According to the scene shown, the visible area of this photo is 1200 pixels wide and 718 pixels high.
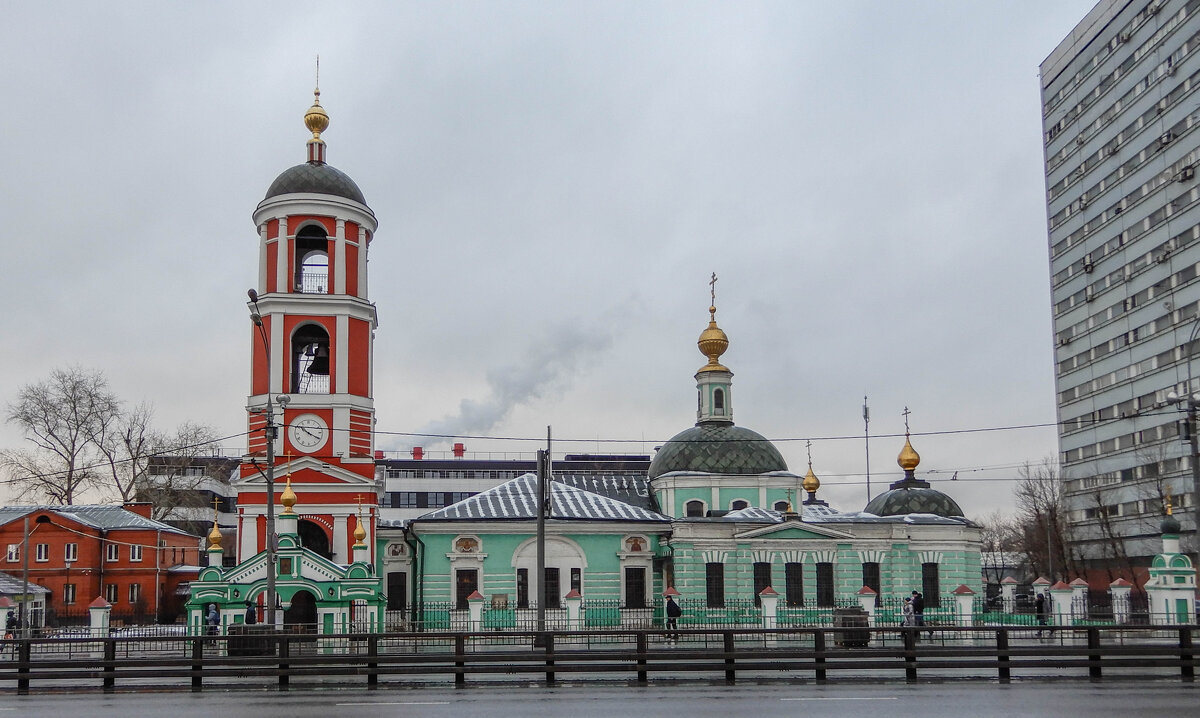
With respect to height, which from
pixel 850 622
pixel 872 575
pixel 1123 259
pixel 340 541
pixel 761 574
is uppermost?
pixel 1123 259

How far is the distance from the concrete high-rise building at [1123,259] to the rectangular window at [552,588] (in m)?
31.7

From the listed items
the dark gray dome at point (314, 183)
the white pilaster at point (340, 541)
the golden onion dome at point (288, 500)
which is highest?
the dark gray dome at point (314, 183)

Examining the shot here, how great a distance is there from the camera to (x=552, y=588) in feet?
133

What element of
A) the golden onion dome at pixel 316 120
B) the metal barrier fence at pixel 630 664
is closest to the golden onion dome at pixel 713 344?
the golden onion dome at pixel 316 120

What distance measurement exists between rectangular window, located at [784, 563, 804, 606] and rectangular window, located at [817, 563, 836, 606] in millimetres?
670

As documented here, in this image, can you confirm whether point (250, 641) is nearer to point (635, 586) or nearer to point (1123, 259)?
point (635, 586)

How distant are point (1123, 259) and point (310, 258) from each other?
167 feet

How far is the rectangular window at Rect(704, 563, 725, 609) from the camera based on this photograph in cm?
4012

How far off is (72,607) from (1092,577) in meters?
58.6

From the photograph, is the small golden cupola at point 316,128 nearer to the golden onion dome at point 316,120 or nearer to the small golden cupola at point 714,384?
the golden onion dome at point 316,120

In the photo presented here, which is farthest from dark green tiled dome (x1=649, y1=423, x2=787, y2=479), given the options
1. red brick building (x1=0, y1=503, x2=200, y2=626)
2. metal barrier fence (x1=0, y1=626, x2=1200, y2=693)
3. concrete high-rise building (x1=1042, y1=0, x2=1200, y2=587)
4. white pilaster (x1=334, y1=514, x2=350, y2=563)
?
red brick building (x1=0, y1=503, x2=200, y2=626)

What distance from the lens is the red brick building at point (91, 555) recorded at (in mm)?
58312

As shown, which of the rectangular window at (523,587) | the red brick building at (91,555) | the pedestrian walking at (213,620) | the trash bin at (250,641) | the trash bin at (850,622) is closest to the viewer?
the trash bin at (250,641)

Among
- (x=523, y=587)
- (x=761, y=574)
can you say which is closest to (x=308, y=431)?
(x=523, y=587)
